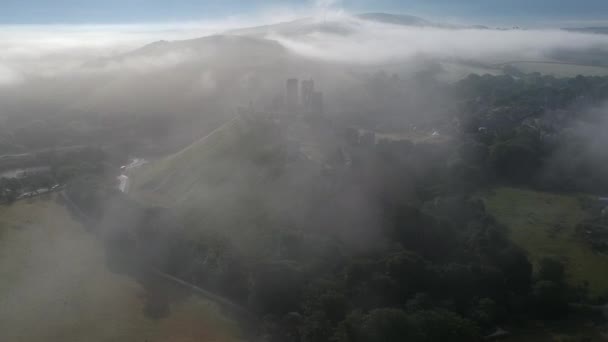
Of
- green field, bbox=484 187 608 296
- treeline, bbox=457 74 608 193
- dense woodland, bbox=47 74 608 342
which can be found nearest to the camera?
dense woodland, bbox=47 74 608 342

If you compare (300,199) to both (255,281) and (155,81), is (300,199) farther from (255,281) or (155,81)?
(155,81)

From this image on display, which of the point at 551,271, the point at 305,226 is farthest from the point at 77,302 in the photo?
the point at 551,271

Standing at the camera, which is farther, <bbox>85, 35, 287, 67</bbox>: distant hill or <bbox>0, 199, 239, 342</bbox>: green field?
<bbox>85, 35, 287, 67</bbox>: distant hill

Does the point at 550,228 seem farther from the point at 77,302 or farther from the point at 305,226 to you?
the point at 77,302

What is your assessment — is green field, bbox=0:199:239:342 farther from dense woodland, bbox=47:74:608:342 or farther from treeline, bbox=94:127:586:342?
treeline, bbox=94:127:586:342

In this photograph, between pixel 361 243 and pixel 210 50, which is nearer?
pixel 361 243

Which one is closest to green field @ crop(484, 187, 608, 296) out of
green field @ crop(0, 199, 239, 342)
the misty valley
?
the misty valley
